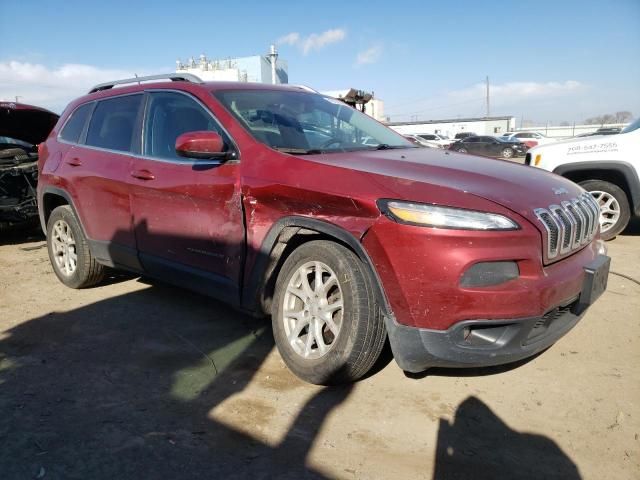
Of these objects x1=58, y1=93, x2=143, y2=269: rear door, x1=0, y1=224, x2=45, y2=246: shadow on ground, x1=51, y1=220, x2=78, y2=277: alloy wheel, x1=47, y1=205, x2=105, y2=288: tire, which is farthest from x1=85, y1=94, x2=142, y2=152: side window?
x1=0, y1=224, x2=45, y2=246: shadow on ground

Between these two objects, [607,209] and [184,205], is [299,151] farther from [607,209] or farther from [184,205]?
[607,209]

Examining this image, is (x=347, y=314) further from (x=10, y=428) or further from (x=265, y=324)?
(x=10, y=428)

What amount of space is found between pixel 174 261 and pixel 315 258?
130cm

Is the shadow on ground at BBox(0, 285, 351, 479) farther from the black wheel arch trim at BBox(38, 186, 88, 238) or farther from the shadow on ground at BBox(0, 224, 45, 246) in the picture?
the shadow on ground at BBox(0, 224, 45, 246)

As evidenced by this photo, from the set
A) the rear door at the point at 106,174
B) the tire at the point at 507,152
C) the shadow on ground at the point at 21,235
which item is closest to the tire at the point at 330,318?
the rear door at the point at 106,174

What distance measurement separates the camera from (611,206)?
613 cm

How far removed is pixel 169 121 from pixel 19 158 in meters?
4.25

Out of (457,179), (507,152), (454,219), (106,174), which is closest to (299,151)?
(457,179)

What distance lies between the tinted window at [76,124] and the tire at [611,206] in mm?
5499

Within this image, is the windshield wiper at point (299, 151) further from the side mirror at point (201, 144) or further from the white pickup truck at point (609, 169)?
the white pickup truck at point (609, 169)

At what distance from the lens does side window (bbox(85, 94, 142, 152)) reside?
4059mm

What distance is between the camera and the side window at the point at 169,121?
3.52 m

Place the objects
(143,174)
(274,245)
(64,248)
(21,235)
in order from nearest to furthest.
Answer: (274,245) < (143,174) < (64,248) < (21,235)

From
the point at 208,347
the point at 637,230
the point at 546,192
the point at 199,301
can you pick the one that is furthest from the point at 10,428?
the point at 637,230
